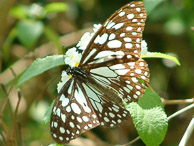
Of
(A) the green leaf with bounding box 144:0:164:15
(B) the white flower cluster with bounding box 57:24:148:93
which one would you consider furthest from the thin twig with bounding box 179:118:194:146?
(A) the green leaf with bounding box 144:0:164:15

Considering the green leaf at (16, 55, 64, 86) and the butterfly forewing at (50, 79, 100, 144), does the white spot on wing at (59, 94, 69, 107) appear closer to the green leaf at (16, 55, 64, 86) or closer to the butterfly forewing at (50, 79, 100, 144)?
the butterfly forewing at (50, 79, 100, 144)

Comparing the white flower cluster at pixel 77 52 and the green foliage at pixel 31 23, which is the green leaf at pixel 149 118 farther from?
the green foliage at pixel 31 23

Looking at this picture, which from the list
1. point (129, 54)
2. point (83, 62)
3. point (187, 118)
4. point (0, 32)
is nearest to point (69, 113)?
point (83, 62)

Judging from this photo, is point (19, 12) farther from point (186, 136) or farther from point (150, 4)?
point (186, 136)

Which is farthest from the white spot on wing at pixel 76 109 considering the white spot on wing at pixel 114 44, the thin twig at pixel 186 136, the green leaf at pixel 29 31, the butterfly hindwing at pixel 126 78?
the green leaf at pixel 29 31

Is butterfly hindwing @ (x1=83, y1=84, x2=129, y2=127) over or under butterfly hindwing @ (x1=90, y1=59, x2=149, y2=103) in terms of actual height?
under

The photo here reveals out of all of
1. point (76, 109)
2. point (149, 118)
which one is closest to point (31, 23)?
point (76, 109)

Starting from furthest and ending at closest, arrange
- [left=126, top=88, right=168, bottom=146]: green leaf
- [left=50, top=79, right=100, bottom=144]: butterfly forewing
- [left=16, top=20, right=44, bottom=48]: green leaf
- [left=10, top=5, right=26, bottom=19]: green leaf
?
[left=10, top=5, right=26, bottom=19]: green leaf
[left=16, top=20, right=44, bottom=48]: green leaf
[left=50, top=79, right=100, bottom=144]: butterfly forewing
[left=126, top=88, right=168, bottom=146]: green leaf
